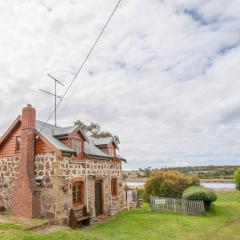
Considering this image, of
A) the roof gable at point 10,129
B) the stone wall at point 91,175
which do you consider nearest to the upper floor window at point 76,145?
the stone wall at point 91,175

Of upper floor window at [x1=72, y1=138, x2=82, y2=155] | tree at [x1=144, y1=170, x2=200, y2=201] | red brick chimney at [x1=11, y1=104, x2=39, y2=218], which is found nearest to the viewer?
red brick chimney at [x1=11, y1=104, x2=39, y2=218]

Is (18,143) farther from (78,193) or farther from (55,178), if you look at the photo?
(78,193)

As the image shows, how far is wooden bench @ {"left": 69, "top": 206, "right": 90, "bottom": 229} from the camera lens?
1875cm

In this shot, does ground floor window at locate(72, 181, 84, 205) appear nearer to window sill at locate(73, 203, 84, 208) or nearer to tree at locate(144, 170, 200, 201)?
window sill at locate(73, 203, 84, 208)

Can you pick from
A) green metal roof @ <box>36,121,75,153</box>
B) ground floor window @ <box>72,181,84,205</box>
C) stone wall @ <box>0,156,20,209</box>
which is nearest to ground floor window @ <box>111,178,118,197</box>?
ground floor window @ <box>72,181,84,205</box>

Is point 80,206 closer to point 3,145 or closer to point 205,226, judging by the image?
point 3,145

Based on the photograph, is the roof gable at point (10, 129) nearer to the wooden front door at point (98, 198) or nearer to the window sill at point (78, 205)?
the window sill at point (78, 205)

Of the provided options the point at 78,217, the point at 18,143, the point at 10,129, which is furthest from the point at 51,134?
the point at 78,217

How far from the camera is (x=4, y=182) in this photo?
20.8 m

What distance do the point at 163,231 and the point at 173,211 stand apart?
7.45 metres

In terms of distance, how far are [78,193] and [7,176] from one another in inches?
195

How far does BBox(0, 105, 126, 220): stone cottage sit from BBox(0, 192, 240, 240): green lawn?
2208 mm

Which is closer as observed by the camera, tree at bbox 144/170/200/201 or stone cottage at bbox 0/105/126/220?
stone cottage at bbox 0/105/126/220

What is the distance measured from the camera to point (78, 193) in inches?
819
